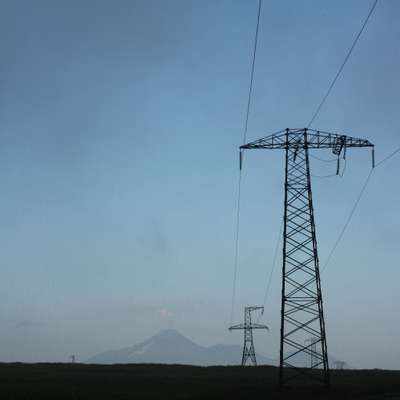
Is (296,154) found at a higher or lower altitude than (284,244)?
higher

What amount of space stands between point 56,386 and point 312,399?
32.2 m

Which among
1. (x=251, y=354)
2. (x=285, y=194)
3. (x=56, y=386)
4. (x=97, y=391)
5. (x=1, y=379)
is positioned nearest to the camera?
(x=285, y=194)

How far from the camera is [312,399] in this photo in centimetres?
4694

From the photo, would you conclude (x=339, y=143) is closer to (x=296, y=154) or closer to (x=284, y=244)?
(x=296, y=154)

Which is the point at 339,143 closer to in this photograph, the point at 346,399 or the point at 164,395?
the point at 346,399

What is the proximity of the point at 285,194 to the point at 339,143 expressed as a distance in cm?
651

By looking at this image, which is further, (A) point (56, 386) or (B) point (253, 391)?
(A) point (56, 386)

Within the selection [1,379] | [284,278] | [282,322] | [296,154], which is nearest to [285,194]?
[296,154]

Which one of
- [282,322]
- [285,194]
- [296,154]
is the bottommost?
[282,322]

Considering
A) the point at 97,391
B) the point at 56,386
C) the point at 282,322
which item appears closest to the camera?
the point at 282,322

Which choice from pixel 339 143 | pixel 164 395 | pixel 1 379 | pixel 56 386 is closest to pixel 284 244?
pixel 339 143

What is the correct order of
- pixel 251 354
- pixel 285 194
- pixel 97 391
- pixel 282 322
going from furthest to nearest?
pixel 251 354 → pixel 97 391 → pixel 285 194 → pixel 282 322

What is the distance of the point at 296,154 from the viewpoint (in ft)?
190

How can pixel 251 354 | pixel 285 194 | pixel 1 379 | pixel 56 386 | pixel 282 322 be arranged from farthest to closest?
pixel 251 354, pixel 1 379, pixel 56 386, pixel 285 194, pixel 282 322
